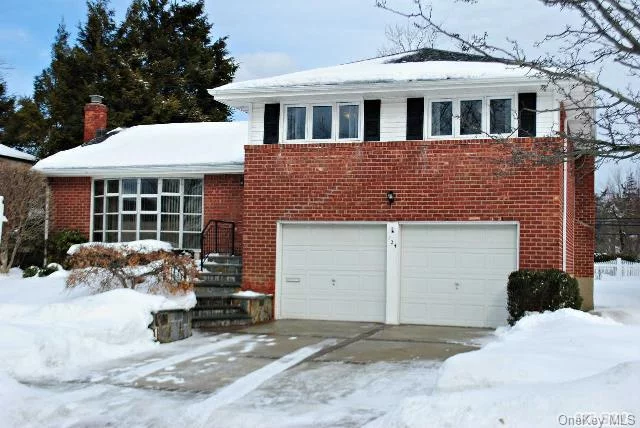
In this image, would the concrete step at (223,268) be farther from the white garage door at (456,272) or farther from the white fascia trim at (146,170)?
the white garage door at (456,272)

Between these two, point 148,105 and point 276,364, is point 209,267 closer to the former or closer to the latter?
point 276,364

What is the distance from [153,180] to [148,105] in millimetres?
17604

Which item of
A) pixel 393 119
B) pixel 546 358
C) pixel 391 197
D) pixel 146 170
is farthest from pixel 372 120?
pixel 546 358

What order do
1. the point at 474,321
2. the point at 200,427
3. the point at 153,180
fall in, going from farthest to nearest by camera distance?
the point at 153,180, the point at 474,321, the point at 200,427

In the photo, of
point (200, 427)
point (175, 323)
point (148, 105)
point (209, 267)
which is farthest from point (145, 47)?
point (200, 427)

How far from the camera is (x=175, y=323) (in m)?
11.5

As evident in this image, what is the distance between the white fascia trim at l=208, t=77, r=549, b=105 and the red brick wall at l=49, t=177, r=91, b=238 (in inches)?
223

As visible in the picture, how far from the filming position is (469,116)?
13891 mm

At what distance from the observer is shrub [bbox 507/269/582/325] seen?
1216 cm

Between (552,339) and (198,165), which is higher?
(198,165)

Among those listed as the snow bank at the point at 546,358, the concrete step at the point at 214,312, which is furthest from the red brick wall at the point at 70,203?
the snow bank at the point at 546,358

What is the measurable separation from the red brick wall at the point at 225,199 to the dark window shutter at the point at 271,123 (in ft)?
7.34

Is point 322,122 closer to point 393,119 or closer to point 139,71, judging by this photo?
point 393,119

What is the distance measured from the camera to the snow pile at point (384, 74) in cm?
1351
